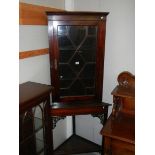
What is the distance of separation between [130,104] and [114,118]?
0.71ft

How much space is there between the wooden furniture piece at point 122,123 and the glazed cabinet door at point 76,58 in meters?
0.27

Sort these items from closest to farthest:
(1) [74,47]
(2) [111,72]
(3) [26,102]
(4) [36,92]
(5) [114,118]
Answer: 1. (3) [26,102]
2. (4) [36,92]
3. (5) [114,118]
4. (1) [74,47]
5. (2) [111,72]

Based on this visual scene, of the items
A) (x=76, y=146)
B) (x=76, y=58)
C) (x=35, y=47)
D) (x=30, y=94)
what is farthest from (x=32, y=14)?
(x=76, y=146)

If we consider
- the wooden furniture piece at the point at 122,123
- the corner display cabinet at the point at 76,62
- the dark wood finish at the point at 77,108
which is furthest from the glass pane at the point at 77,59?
the wooden furniture piece at the point at 122,123

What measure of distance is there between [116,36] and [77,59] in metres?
0.49

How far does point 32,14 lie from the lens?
6.51ft

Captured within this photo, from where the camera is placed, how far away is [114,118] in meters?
1.99

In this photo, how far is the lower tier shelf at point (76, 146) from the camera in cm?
241

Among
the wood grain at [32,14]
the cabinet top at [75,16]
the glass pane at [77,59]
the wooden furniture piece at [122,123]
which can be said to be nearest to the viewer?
the wooden furniture piece at [122,123]

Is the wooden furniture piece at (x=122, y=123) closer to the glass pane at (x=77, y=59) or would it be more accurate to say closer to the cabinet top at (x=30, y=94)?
the glass pane at (x=77, y=59)

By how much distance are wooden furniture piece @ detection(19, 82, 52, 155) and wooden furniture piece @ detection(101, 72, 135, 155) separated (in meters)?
0.52

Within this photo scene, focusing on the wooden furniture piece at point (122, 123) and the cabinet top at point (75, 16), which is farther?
the cabinet top at point (75, 16)
